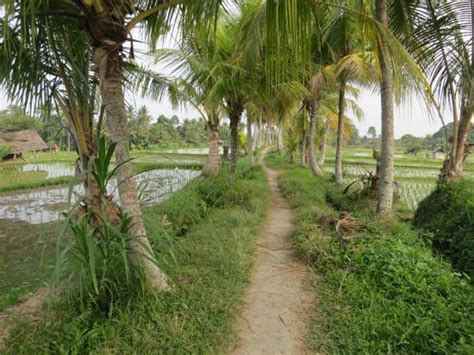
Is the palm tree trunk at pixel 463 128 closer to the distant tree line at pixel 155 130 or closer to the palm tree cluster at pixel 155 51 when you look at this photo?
the palm tree cluster at pixel 155 51

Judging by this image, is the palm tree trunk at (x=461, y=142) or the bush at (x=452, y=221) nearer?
the bush at (x=452, y=221)

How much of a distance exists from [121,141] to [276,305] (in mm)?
2039

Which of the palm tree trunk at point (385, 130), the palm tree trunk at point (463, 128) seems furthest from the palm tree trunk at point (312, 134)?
the palm tree trunk at point (385, 130)

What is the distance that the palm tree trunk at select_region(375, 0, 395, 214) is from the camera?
13.9ft

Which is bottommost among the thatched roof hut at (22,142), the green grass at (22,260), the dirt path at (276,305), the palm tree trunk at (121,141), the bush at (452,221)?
the green grass at (22,260)

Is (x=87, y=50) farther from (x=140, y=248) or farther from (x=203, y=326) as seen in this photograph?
(x=203, y=326)

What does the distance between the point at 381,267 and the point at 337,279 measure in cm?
47

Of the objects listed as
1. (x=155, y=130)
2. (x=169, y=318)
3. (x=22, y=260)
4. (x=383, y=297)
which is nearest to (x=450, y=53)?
(x=383, y=297)

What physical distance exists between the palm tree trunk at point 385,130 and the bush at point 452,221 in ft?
2.47

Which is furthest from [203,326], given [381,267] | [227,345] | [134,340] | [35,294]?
[35,294]

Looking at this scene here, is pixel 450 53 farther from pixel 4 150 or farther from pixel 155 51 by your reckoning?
pixel 4 150

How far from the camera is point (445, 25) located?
464 centimetres

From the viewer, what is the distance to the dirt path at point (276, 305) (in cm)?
219

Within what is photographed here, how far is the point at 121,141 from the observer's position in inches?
92.7
